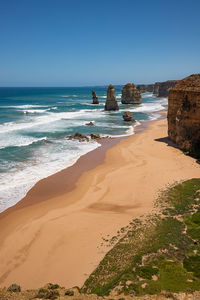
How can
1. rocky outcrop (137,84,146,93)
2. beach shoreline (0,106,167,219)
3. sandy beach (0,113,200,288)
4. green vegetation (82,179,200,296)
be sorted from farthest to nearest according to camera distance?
rocky outcrop (137,84,146,93)
beach shoreline (0,106,167,219)
sandy beach (0,113,200,288)
green vegetation (82,179,200,296)

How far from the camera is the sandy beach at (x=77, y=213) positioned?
9211mm

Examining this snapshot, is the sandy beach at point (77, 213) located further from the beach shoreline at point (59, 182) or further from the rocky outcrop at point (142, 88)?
the rocky outcrop at point (142, 88)

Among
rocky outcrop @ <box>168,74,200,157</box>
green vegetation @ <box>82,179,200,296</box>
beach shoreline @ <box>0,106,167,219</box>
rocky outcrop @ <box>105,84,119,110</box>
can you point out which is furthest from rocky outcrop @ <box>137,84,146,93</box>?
green vegetation @ <box>82,179,200,296</box>

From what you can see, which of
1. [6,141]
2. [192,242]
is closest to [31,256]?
[192,242]

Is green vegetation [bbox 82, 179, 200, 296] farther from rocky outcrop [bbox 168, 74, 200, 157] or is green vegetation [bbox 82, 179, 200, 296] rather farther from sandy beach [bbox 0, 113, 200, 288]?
rocky outcrop [bbox 168, 74, 200, 157]

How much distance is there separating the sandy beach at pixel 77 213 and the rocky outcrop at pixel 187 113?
155 cm

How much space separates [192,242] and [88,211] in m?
5.84

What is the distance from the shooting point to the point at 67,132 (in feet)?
122

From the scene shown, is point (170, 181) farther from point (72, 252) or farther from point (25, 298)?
point (25, 298)

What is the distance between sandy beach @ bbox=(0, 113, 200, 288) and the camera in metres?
9.21

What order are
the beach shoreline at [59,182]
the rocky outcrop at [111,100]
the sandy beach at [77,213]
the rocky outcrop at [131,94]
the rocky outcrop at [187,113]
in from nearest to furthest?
the sandy beach at [77,213] → the beach shoreline at [59,182] → the rocky outcrop at [187,113] → the rocky outcrop at [111,100] → the rocky outcrop at [131,94]

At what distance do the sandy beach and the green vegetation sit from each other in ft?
2.46

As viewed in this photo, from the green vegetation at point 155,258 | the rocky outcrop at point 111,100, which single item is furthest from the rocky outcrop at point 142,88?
the green vegetation at point 155,258

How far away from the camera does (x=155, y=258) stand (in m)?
8.59
